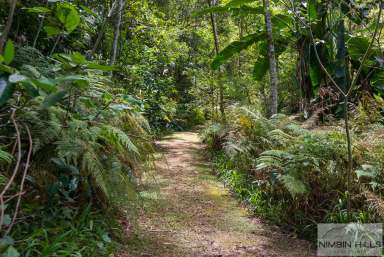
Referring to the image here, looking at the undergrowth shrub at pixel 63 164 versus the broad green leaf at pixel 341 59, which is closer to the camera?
the undergrowth shrub at pixel 63 164

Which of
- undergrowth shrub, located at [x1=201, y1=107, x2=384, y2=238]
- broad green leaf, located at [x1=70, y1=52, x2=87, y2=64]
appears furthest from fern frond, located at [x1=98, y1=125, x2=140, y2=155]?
undergrowth shrub, located at [x1=201, y1=107, x2=384, y2=238]

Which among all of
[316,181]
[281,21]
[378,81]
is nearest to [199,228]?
[316,181]

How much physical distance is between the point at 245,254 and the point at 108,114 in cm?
192

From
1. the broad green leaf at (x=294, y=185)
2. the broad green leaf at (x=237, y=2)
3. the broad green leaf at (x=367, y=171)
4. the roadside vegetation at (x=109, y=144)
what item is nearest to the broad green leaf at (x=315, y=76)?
the roadside vegetation at (x=109, y=144)

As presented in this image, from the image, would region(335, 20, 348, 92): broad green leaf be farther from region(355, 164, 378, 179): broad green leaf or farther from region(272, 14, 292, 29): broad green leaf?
region(355, 164, 378, 179): broad green leaf

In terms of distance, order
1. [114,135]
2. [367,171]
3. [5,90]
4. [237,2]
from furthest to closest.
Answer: [237,2] → [367,171] → [114,135] → [5,90]

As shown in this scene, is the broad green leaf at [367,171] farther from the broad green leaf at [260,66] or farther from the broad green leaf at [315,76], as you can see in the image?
the broad green leaf at [260,66]

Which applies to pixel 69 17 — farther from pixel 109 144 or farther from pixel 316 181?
pixel 316 181

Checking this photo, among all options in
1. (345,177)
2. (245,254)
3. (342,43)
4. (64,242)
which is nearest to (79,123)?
(64,242)

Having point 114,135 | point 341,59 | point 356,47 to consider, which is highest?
point 356,47

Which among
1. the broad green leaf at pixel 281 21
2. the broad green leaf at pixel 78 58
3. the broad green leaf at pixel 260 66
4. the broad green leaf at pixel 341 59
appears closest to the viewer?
the broad green leaf at pixel 78 58

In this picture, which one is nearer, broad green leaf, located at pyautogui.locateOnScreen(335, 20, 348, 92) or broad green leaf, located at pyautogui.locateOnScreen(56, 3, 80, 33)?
broad green leaf, located at pyautogui.locateOnScreen(56, 3, 80, 33)

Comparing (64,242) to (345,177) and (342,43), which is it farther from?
(342,43)

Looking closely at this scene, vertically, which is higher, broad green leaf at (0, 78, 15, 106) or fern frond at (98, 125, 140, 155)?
broad green leaf at (0, 78, 15, 106)
